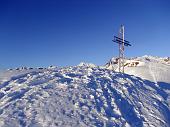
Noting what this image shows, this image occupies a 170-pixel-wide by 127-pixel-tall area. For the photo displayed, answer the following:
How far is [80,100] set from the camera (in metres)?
48.1

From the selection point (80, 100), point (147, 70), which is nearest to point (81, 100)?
point (80, 100)

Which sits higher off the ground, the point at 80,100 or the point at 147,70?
the point at 147,70

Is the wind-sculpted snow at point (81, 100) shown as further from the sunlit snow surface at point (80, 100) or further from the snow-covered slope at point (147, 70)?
the snow-covered slope at point (147, 70)

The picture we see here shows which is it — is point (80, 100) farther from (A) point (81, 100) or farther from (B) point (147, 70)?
(B) point (147, 70)

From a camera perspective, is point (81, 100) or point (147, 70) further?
point (147, 70)

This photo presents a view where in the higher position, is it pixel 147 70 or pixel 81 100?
pixel 147 70

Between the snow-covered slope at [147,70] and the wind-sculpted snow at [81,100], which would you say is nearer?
the wind-sculpted snow at [81,100]

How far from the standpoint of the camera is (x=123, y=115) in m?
45.6

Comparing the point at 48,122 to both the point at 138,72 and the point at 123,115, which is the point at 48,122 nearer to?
the point at 123,115

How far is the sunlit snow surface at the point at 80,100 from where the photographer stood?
42.2 metres

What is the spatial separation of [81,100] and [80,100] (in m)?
0.14

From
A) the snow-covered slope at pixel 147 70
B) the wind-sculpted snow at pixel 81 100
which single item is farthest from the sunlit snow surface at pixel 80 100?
the snow-covered slope at pixel 147 70

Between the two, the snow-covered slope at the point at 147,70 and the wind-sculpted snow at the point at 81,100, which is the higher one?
the snow-covered slope at the point at 147,70

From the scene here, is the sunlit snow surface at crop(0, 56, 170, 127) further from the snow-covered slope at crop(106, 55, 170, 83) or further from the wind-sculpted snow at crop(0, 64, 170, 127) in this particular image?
the snow-covered slope at crop(106, 55, 170, 83)
